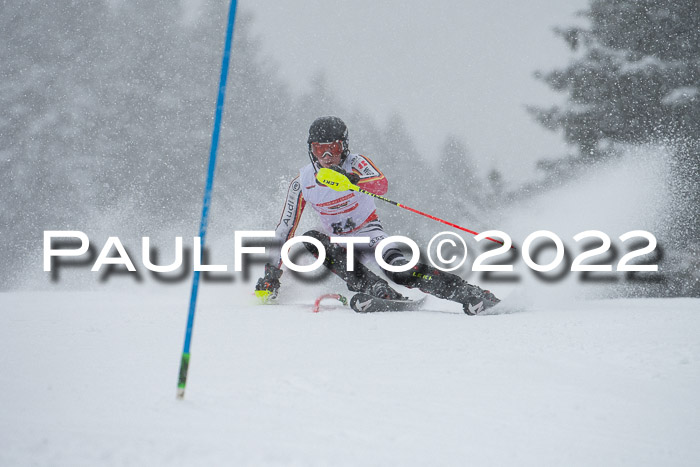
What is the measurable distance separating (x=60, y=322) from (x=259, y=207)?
18.2 meters

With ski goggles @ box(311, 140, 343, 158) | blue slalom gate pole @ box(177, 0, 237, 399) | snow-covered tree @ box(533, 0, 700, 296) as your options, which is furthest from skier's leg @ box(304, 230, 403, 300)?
snow-covered tree @ box(533, 0, 700, 296)

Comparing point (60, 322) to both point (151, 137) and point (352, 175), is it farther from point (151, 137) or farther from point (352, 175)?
point (151, 137)

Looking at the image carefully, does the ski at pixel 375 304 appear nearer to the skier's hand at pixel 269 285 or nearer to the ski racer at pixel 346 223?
the ski racer at pixel 346 223

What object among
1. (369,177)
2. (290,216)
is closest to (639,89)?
(369,177)

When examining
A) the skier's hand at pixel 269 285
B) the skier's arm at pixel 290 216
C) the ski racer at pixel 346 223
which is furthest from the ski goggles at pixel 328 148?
the skier's hand at pixel 269 285

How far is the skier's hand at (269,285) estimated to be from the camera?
5.92 meters

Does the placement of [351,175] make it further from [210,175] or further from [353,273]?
[210,175]

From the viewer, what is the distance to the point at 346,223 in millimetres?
5801

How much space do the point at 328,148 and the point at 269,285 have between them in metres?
1.64

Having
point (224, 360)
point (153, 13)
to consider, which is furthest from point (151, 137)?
point (224, 360)

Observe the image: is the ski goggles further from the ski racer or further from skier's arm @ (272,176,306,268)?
skier's arm @ (272,176,306,268)

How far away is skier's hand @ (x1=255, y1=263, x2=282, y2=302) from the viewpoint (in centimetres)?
592

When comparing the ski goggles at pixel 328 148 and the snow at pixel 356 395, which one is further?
the ski goggles at pixel 328 148

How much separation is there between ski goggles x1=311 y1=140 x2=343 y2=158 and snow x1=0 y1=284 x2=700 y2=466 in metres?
2.19
